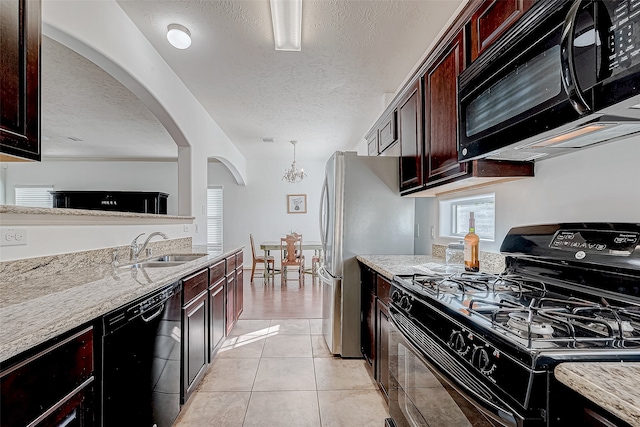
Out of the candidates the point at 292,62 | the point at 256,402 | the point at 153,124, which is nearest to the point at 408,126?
the point at 292,62

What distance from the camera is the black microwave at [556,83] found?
0.77 meters

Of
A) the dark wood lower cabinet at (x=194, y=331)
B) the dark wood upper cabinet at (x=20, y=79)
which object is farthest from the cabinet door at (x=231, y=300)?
the dark wood upper cabinet at (x=20, y=79)

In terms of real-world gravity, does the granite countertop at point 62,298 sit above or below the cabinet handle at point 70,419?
above

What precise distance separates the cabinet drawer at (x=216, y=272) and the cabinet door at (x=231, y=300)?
284mm

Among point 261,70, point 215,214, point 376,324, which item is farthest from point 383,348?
point 215,214

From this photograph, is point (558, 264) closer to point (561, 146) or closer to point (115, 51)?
point (561, 146)

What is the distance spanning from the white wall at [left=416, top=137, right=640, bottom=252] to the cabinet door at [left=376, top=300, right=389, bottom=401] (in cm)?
79

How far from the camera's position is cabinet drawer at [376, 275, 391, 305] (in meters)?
1.97

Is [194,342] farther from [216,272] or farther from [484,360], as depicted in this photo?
[484,360]

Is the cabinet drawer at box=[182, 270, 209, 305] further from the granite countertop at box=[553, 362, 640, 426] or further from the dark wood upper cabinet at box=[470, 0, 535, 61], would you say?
the dark wood upper cabinet at box=[470, 0, 535, 61]

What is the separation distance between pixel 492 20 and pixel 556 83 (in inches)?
26.4

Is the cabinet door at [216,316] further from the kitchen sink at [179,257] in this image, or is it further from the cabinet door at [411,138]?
the cabinet door at [411,138]

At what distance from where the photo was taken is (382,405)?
2.10m

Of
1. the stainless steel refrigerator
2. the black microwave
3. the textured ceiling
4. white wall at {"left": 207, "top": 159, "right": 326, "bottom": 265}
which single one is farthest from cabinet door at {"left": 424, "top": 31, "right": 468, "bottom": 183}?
white wall at {"left": 207, "top": 159, "right": 326, "bottom": 265}
